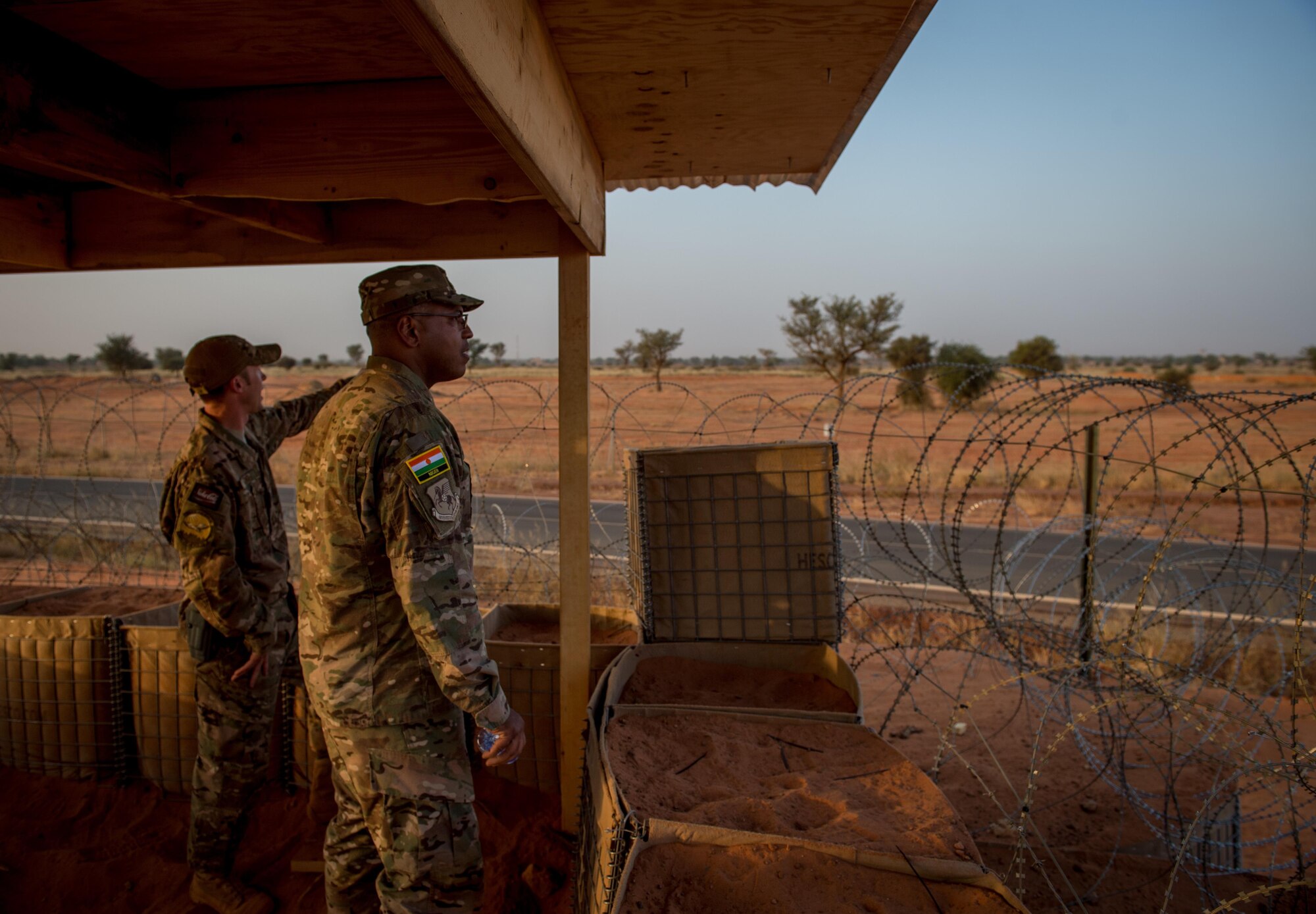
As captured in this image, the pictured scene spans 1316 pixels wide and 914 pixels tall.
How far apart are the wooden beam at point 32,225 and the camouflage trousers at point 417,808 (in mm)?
2334

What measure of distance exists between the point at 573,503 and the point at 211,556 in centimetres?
135

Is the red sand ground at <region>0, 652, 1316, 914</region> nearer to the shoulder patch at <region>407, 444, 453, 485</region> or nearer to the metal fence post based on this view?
the metal fence post

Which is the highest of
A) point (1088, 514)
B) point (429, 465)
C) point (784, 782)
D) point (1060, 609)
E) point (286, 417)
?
point (286, 417)

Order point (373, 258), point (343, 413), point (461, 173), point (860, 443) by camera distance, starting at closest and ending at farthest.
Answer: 1. point (343, 413)
2. point (461, 173)
3. point (373, 258)
4. point (860, 443)

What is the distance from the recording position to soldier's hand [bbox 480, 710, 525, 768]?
6.43 ft

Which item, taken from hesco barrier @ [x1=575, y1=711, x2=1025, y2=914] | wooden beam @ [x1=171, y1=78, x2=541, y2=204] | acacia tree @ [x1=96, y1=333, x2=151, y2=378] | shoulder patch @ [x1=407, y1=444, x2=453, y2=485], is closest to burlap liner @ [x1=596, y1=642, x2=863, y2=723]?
hesco barrier @ [x1=575, y1=711, x2=1025, y2=914]

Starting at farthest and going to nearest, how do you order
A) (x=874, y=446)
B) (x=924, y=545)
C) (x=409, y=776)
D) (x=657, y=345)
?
(x=657, y=345) < (x=874, y=446) < (x=924, y=545) < (x=409, y=776)

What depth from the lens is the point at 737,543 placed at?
3.20 metres

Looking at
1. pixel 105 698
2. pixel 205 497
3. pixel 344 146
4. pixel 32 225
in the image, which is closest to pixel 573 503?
pixel 205 497

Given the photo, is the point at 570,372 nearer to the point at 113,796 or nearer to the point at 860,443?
the point at 113,796

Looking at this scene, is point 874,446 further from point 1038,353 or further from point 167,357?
point 167,357

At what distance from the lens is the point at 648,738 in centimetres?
248

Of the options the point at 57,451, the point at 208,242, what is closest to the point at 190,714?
the point at 208,242

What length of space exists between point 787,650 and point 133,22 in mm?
2959
